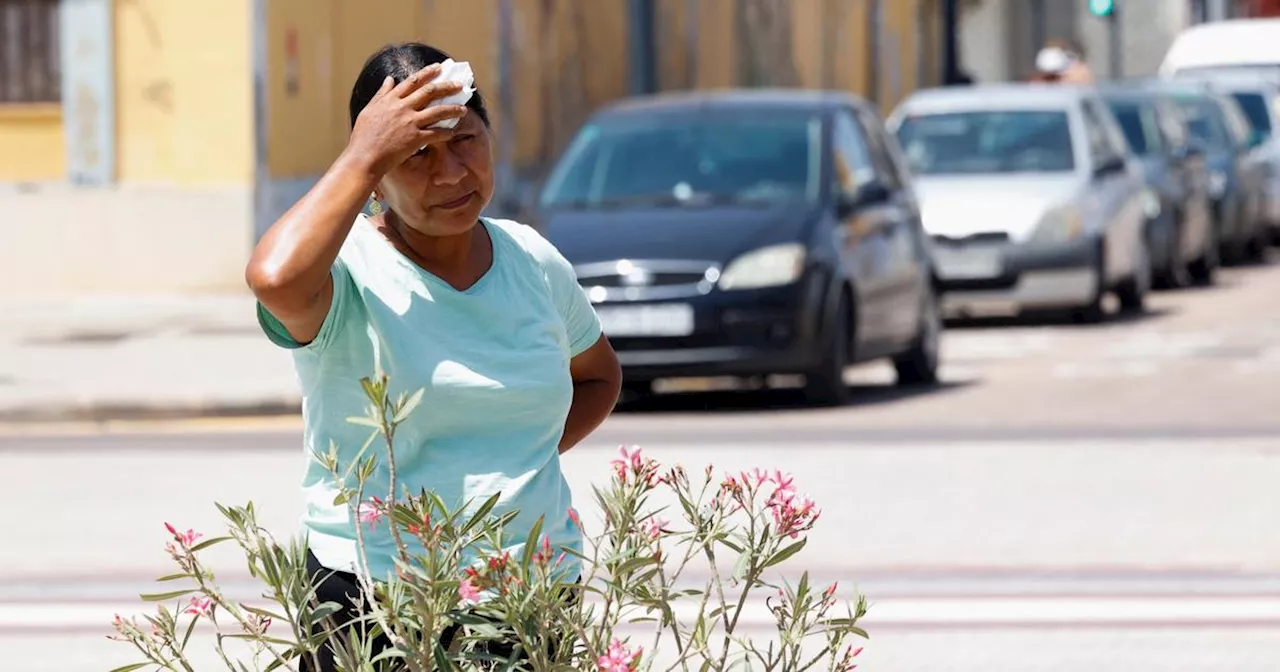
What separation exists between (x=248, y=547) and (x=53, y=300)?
19664mm

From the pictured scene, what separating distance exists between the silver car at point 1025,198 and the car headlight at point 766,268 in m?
6.14

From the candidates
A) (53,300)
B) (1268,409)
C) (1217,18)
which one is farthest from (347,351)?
(1217,18)

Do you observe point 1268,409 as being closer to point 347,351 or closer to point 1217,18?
point 347,351

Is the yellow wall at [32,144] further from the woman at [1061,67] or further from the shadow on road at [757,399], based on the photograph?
the woman at [1061,67]

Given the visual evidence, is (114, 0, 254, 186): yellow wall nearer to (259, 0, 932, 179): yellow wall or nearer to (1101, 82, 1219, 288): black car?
(259, 0, 932, 179): yellow wall

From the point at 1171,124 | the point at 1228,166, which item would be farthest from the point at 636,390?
the point at 1228,166

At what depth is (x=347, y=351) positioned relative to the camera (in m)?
3.70

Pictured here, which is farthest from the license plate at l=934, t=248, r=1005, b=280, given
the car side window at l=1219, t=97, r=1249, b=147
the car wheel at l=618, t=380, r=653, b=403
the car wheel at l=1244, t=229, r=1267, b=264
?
the car wheel at l=1244, t=229, r=1267, b=264

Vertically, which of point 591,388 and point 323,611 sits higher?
point 591,388

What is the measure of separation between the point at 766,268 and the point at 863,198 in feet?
3.97

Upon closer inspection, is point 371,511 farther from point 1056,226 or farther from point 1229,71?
point 1229,71

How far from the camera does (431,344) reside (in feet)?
12.2

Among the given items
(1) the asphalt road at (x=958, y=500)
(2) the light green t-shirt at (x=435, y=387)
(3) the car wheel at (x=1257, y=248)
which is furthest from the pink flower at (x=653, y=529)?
(3) the car wheel at (x=1257, y=248)

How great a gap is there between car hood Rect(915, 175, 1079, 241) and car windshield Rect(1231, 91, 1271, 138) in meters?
11.9
